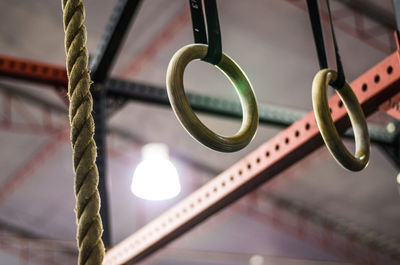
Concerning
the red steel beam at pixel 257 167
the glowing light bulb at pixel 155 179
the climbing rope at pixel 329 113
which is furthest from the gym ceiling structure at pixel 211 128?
the climbing rope at pixel 329 113

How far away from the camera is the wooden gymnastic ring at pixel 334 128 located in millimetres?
1023

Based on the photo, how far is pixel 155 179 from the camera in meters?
3.82

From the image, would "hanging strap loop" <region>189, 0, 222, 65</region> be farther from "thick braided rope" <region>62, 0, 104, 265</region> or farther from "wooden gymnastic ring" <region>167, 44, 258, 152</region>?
"thick braided rope" <region>62, 0, 104, 265</region>

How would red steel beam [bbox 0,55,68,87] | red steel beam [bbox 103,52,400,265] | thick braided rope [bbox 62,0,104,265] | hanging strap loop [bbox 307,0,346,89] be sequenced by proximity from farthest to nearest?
red steel beam [bbox 0,55,68,87], red steel beam [bbox 103,52,400,265], hanging strap loop [bbox 307,0,346,89], thick braided rope [bbox 62,0,104,265]

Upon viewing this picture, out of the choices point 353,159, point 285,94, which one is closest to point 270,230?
point 285,94

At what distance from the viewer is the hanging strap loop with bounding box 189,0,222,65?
940 mm

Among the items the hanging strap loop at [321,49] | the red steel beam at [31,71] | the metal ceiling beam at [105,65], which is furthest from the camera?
the red steel beam at [31,71]

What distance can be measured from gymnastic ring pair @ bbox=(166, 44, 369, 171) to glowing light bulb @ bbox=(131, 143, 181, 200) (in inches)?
105

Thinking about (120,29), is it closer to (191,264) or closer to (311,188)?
(311,188)

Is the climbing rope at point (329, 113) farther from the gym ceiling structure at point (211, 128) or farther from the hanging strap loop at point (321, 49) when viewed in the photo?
the gym ceiling structure at point (211, 128)

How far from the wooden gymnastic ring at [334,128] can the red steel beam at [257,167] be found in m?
0.88

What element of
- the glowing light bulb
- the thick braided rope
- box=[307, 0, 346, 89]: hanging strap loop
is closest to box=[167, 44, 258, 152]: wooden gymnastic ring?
the thick braided rope

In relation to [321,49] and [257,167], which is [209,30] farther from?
[257,167]

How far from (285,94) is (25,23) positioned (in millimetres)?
4465
